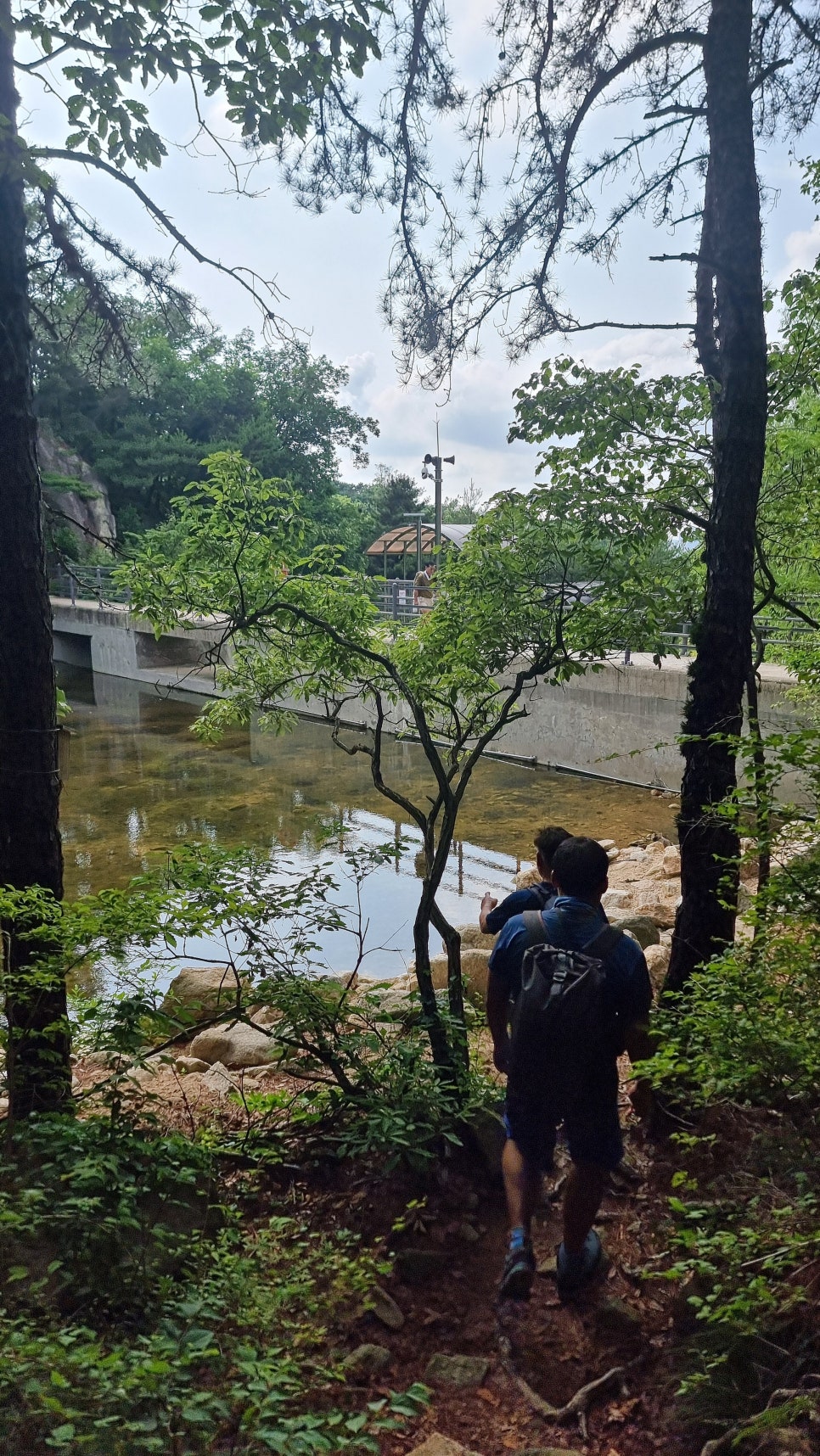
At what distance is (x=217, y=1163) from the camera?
3348 mm

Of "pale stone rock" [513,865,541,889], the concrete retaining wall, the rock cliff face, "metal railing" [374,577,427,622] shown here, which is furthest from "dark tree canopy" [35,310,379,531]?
"pale stone rock" [513,865,541,889]

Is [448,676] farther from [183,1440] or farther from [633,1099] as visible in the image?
[183,1440]

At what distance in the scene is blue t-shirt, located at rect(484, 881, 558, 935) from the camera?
296cm

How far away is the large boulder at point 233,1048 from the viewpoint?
5.62m

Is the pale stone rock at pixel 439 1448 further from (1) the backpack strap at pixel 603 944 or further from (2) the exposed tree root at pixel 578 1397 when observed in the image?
(1) the backpack strap at pixel 603 944

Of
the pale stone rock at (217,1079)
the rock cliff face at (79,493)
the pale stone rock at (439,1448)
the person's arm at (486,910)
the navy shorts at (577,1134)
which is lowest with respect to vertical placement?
the pale stone rock at (217,1079)

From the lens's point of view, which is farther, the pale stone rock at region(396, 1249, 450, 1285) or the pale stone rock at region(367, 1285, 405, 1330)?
the pale stone rock at region(396, 1249, 450, 1285)

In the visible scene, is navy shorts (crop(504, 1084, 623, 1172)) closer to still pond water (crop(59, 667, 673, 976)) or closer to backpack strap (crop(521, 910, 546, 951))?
backpack strap (crop(521, 910, 546, 951))

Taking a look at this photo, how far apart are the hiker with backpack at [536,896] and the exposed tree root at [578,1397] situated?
50.2 inches

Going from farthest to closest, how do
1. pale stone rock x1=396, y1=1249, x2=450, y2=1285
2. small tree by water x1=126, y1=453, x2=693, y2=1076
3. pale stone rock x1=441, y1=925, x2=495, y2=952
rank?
pale stone rock x1=441, y1=925, x2=495, y2=952, small tree by water x1=126, y1=453, x2=693, y2=1076, pale stone rock x1=396, y1=1249, x2=450, y2=1285

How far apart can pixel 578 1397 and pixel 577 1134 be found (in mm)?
646

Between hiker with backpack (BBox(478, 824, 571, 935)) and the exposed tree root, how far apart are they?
1.27 metres

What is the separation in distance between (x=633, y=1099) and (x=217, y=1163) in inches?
64.1

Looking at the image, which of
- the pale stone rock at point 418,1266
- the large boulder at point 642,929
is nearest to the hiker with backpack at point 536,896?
the pale stone rock at point 418,1266
